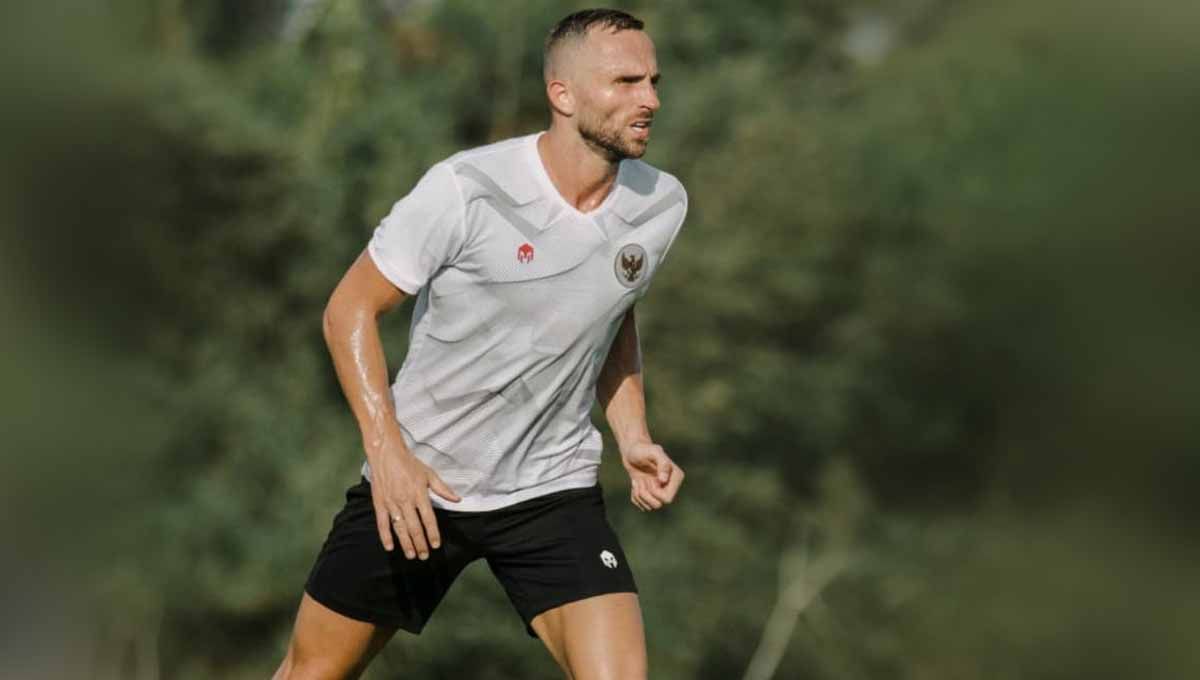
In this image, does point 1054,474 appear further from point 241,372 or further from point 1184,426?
point 241,372

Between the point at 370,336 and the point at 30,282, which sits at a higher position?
the point at 370,336

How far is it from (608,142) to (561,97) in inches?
9.1

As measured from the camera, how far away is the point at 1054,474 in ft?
49.9

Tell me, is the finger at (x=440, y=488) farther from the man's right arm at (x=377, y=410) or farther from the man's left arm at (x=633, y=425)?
the man's left arm at (x=633, y=425)

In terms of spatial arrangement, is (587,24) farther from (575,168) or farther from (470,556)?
(470,556)

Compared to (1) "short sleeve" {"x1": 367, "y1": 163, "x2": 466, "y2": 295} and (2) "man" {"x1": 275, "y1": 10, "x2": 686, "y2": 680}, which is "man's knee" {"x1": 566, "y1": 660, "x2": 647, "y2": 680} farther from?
(1) "short sleeve" {"x1": 367, "y1": 163, "x2": 466, "y2": 295}

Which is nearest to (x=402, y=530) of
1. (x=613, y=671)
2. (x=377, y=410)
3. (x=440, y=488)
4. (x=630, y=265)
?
(x=440, y=488)

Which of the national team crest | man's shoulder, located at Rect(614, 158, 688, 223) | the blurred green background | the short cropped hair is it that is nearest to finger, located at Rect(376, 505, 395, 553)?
the national team crest

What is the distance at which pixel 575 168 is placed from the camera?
658 cm

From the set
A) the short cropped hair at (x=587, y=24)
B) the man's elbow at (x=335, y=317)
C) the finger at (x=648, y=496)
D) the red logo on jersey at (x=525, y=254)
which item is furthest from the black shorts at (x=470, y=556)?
the short cropped hair at (x=587, y=24)

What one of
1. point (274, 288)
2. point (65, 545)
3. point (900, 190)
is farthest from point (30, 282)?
point (900, 190)

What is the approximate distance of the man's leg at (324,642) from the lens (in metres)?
6.70

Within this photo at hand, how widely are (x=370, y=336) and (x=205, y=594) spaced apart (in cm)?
1222

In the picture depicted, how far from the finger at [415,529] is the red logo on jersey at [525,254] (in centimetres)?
90
